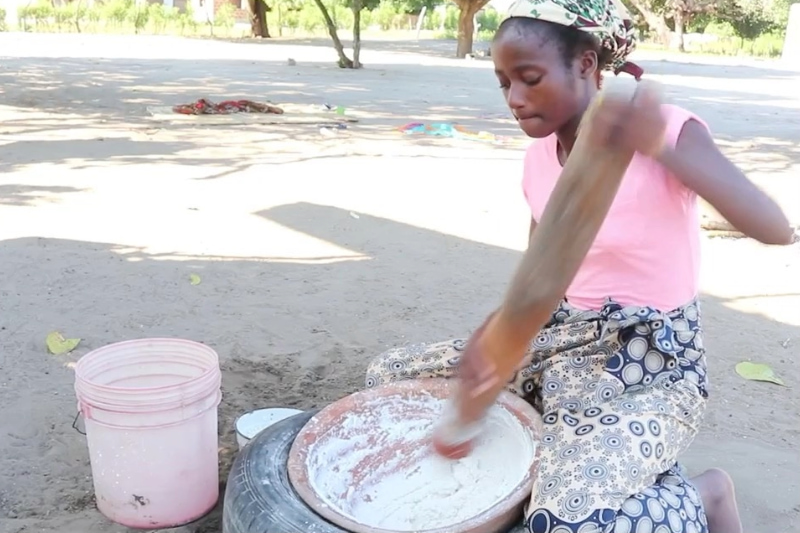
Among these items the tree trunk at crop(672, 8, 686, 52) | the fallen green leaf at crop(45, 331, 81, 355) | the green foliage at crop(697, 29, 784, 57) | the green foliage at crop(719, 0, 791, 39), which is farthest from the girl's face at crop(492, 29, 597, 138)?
the green foliage at crop(719, 0, 791, 39)

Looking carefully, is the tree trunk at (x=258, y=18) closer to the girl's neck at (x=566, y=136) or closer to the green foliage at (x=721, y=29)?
the green foliage at (x=721, y=29)

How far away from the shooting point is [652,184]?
1731mm

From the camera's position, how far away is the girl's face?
66.6 inches

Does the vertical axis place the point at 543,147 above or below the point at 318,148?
above

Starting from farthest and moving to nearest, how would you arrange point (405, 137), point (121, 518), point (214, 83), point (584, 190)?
point (214, 83)
point (405, 137)
point (121, 518)
point (584, 190)

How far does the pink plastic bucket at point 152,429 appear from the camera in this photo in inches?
82.1

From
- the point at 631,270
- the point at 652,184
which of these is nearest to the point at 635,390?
the point at 631,270

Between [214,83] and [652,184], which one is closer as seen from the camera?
[652,184]

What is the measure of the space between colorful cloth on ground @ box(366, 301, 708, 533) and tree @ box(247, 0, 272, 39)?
106 feet

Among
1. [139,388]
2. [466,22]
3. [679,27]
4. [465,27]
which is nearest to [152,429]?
[139,388]

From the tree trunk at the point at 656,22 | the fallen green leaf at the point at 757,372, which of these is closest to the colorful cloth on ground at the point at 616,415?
the fallen green leaf at the point at 757,372

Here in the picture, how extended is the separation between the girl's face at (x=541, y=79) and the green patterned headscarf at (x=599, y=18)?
45 millimetres

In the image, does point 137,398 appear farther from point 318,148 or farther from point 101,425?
point 318,148

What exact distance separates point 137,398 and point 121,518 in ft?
1.40
